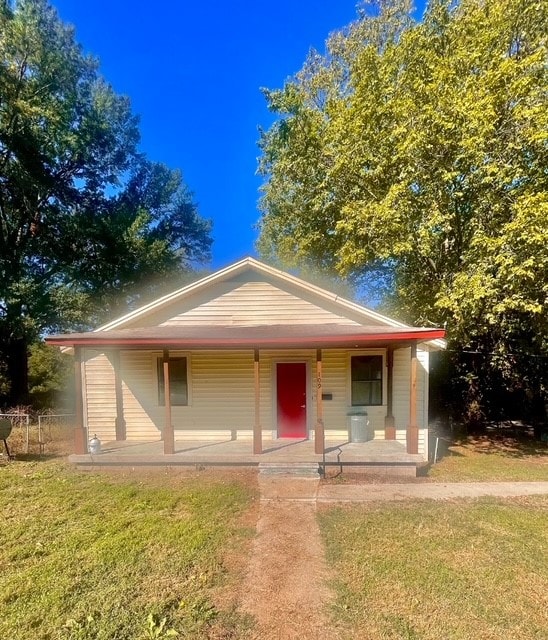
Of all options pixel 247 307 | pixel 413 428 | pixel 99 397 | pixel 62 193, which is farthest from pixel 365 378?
pixel 62 193

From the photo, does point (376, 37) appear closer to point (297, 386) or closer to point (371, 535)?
point (297, 386)

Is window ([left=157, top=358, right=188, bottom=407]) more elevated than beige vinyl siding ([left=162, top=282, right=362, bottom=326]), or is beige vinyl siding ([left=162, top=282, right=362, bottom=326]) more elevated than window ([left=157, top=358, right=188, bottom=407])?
beige vinyl siding ([left=162, top=282, right=362, bottom=326])

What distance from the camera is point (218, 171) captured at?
35.2 m

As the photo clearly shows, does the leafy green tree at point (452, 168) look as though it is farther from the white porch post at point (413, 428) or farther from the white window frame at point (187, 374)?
the white window frame at point (187, 374)

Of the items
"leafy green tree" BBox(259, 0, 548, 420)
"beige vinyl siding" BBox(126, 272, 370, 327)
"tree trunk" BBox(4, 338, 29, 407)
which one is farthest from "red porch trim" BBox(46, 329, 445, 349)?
"tree trunk" BBox(4, 338, 29, 407)

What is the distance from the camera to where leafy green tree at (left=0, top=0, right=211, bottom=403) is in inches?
625

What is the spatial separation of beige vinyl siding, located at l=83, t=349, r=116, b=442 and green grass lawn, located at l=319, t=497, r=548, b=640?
268 inches

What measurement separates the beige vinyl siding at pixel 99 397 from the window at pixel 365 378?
670cm

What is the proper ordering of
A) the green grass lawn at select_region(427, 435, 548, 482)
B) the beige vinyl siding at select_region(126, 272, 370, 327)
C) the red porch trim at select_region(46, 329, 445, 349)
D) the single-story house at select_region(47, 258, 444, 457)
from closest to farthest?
the red porch trim at select_region(46, 329, 445, 349), the green grass lawn at select_region(427, 435, 548, 482), the single-story house at select_region(47, 258, 444, 457), the beige vinyl siding at select_region(126, 272, 370, 327)

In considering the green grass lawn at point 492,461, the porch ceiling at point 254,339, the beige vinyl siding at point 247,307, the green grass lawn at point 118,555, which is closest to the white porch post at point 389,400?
A: the porch ceiling at point 254,339

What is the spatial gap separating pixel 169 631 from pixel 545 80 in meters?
14.4

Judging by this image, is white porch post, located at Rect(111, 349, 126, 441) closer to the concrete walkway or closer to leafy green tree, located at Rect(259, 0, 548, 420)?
the concrete walkway

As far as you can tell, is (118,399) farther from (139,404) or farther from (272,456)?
(272,456)

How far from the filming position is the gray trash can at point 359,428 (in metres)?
9.16
